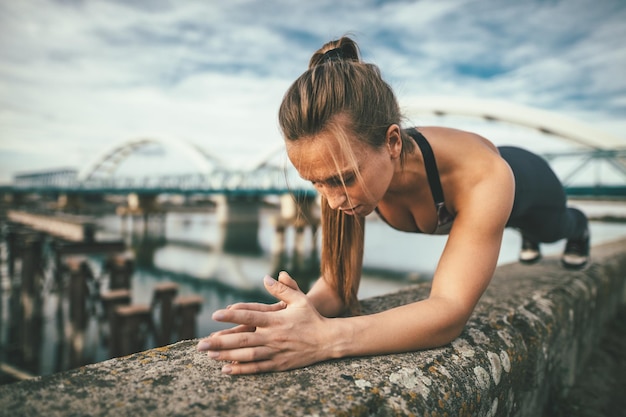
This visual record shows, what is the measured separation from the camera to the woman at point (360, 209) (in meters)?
1.09

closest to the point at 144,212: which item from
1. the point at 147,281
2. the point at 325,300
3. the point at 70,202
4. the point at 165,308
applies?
the point at 70,202

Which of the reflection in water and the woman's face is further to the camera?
the reflection in water

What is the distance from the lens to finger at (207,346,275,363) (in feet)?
3.39

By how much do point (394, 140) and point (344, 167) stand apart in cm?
29

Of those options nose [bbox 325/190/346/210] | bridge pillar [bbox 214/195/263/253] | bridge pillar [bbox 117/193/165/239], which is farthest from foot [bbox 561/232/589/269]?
bridge pillar [bbox 117/193/165/239]

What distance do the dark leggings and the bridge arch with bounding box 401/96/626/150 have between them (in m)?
29.7

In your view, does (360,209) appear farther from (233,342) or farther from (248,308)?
(233,342)

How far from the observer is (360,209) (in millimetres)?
1455

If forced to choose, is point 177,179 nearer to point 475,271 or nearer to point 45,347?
point 45,347

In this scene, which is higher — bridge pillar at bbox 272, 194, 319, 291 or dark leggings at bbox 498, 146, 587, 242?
dark leggings at bbox 498, 146, 587, 242

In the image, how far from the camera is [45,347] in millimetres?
9859

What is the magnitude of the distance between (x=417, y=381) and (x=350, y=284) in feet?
2.02

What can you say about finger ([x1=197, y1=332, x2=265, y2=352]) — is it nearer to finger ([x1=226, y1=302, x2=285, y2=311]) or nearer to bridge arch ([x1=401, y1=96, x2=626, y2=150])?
finger ([x1=226, y1=302, x2=285, y2=311])

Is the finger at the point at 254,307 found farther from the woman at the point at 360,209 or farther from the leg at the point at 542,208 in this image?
the leg at the point at 542,208
